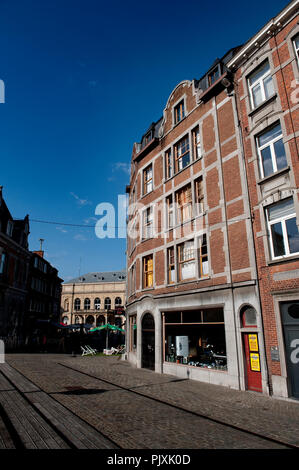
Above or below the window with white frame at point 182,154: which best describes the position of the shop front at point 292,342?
below

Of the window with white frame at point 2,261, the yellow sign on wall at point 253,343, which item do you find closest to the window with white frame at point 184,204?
the yellow sign on wall at point 253,343

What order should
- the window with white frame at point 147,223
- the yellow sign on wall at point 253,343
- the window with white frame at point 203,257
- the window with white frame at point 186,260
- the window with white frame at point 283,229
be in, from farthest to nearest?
1. the window with white frame at point 147,223
2. the window with white frame at point 186,260
3. the window with white frame at point 203,257
4. the yellow sign on wall at point 253,343
5. the window with white frame at point 283,229

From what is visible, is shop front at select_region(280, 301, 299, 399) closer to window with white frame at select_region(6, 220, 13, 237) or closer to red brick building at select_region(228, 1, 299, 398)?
red brick building at select_region(228, 1, 299, 398)

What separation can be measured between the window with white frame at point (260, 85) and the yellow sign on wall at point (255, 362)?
10.4m

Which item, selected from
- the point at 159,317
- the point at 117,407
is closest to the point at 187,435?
the point at 117,407

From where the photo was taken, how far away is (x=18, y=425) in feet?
20.7

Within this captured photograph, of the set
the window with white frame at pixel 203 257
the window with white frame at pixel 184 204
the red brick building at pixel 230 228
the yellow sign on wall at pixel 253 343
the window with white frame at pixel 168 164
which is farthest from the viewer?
the window with white frame at pixel 168 164

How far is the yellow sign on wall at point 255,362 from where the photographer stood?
10741 millimetres

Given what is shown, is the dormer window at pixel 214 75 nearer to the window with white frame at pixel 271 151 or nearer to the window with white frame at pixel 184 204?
the window with white frame at pixel 271 151

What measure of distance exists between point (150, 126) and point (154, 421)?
18733mm

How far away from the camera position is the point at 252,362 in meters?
11.0

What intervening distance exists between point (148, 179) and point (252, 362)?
44.3 ft

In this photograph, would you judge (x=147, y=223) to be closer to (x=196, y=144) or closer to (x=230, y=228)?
(x=196, y=144)

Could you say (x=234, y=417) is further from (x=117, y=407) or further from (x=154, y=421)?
(x=117, y=407)
